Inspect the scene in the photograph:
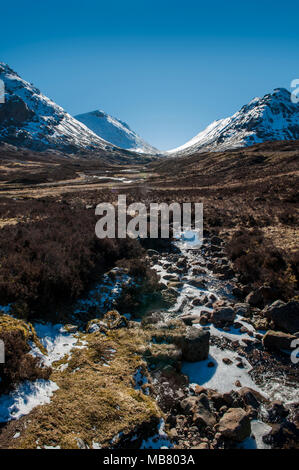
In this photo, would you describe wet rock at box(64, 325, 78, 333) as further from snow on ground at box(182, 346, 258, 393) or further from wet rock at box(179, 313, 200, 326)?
wet rock at box(179, 313, 200, 326)

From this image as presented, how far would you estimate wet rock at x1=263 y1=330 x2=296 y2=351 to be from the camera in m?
7.83

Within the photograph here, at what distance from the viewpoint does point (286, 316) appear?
28.3 feet

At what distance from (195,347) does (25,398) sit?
470cm

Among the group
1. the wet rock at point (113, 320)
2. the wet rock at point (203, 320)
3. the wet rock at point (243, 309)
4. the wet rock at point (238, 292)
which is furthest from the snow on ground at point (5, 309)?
the wet rock at point (238, 292)

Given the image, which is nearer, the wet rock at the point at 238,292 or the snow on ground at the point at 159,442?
the snow on ground at the point at 159,442

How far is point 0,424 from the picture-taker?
4.11 metres

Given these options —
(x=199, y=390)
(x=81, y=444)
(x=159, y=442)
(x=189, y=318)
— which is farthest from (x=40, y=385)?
(x=189, y=318)

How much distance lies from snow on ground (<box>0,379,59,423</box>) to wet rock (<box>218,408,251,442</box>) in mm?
3583

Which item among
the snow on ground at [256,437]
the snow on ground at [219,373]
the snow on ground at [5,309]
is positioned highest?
the snow on ground at [5,309]

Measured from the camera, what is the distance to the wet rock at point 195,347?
7.48 m

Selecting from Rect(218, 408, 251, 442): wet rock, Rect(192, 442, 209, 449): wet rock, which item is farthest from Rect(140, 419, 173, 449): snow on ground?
Rect(218, 408, 251, 442): wet rock

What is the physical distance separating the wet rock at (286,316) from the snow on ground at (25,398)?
742 cm

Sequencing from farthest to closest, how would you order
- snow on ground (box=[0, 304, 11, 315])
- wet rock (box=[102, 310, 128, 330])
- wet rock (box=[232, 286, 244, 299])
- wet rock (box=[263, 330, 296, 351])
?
wet rock (box=[232, 286, 244, 299]), wet rock (box=[102, 310, 128, 330]), wet rock (box=[263, 330, 296, 351]), snow on ground (box=[0, 304, 11, 315])

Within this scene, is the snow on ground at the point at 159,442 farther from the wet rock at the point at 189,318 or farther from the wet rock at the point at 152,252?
the wet rock at the point at 152,252
